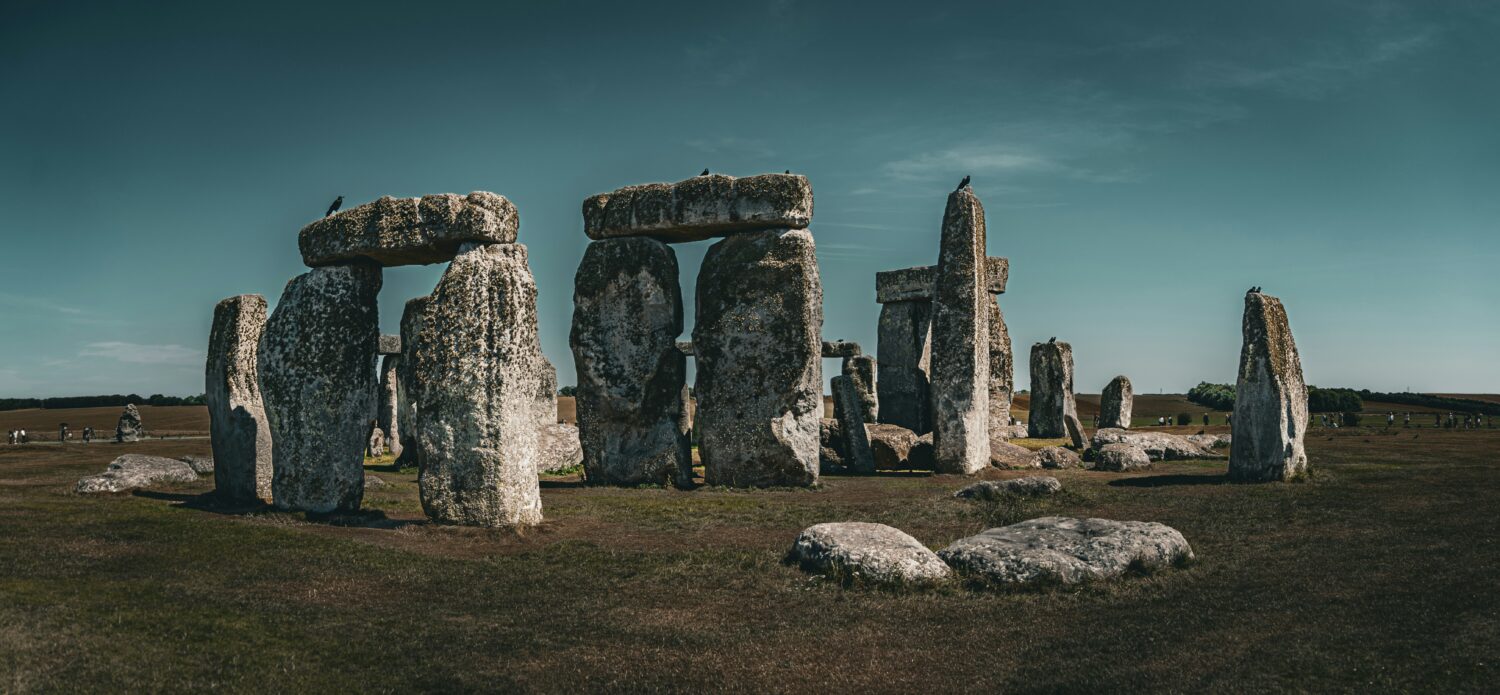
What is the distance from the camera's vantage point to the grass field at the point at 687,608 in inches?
237

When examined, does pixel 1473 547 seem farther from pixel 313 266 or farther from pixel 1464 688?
pixel 313 266

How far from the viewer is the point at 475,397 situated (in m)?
11.0

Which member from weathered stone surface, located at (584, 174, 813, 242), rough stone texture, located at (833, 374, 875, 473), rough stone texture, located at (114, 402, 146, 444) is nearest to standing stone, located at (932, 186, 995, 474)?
rough stone texture, located at (833, 374, 875, 473)

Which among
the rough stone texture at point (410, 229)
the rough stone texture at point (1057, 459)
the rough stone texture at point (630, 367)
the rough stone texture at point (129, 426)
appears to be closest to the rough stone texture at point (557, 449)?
the rough stone texture at point (630, 367)

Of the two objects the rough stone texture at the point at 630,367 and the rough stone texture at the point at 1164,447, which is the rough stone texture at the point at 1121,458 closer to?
the rough stone texture at the point at 1164,447

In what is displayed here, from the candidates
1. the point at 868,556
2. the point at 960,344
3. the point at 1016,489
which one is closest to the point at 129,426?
the point at 960,344

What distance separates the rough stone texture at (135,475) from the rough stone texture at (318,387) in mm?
3753

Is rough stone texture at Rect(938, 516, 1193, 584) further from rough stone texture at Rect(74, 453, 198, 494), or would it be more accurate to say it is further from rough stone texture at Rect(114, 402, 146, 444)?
rough stone texture at Rect(114, 402, 146, 444)

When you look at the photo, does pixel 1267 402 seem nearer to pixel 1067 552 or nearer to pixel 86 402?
pixel 1067 552

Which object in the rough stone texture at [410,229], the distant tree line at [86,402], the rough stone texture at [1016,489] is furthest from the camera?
the distant tree line at [86,402]

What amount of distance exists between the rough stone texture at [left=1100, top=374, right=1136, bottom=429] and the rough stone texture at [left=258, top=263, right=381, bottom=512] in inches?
976

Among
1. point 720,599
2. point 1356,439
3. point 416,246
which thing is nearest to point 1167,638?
point 720,599

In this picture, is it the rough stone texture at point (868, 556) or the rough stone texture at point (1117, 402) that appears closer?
the rough stone texture at point (868, 556)

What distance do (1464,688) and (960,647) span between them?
9.30 ft
